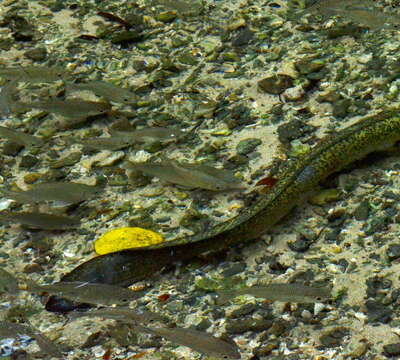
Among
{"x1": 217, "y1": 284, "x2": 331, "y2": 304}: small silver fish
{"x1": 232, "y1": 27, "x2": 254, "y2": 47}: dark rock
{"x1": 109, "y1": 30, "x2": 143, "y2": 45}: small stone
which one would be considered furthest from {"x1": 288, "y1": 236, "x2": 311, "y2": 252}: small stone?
{"x1": 109, "y1": 30, "x2": 143, "y2": 45}: small stone

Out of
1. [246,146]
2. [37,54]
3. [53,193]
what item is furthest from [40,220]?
[37,54]

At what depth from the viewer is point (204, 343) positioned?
14.7ft

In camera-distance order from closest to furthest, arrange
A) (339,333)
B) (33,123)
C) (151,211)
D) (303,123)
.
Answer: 1. (339,333)
2. (151,211)
3. (303,123)
4. (33,123)

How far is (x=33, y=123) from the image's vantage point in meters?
6.94

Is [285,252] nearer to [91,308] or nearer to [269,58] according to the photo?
[91,308]

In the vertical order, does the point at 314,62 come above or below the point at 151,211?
above

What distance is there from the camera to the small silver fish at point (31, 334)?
472 centimetres

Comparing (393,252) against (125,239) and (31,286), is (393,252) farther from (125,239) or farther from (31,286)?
(31,286)

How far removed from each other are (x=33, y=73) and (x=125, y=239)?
230 cm

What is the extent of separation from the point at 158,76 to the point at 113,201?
5.72 feet

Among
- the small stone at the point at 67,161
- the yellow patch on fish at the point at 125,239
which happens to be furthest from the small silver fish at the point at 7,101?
the yellow patch on fish at the point at 125,239

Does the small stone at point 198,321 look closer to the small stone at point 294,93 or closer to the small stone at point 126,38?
the small stone at point 294,93

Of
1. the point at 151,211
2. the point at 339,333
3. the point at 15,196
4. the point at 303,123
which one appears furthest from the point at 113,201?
the point at 339,333

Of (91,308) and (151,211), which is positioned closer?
(91,308)
